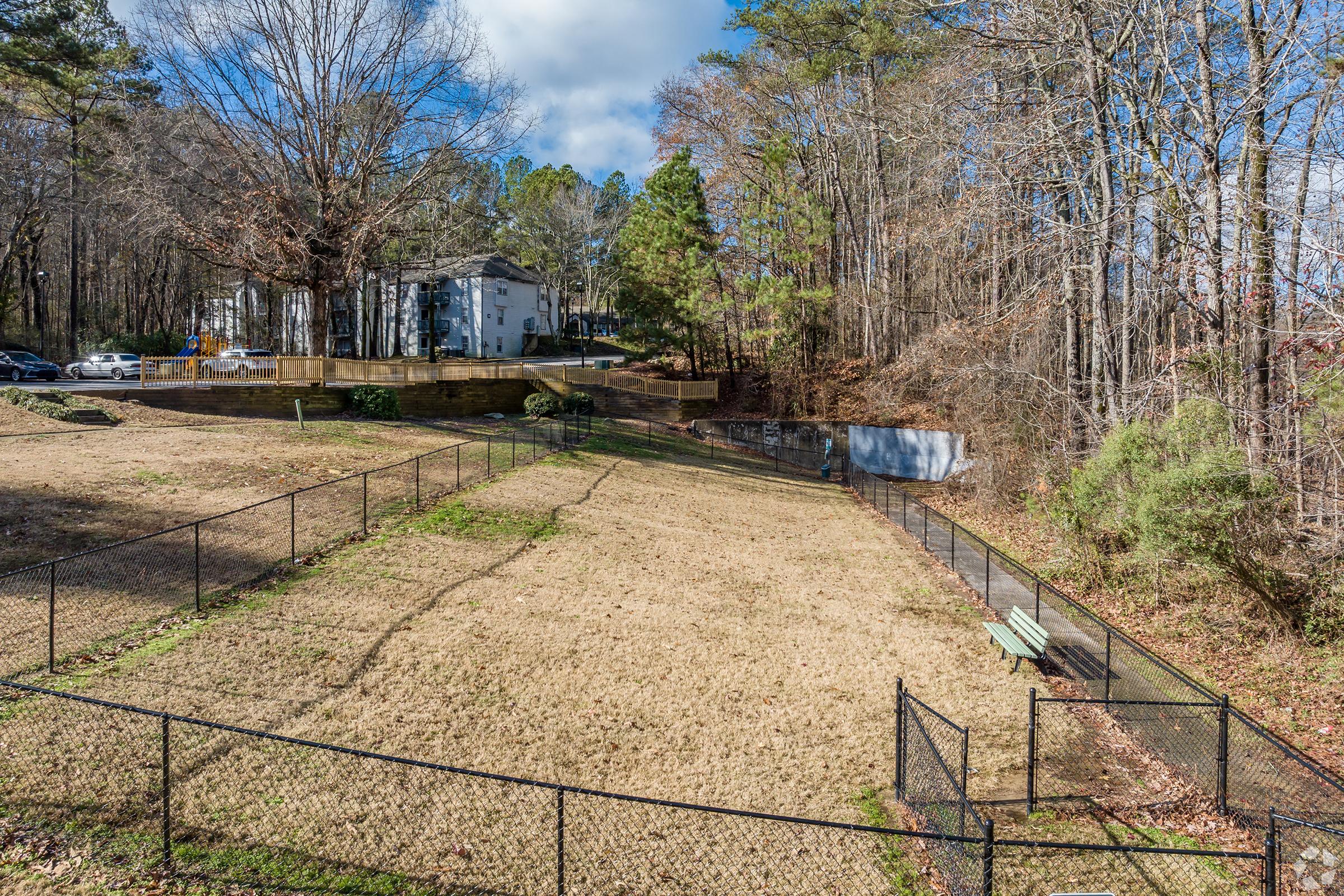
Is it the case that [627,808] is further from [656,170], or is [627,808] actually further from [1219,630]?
[656,170]

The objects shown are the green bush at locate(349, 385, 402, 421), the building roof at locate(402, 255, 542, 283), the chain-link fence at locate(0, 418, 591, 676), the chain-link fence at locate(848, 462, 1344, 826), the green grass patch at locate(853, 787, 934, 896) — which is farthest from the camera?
the building roof at locate(402, 255, 542, 283)

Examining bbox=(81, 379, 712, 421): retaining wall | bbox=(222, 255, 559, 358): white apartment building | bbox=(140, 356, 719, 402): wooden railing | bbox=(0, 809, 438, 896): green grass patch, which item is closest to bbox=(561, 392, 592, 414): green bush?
bbox=(81, 379, 712, 421): retaining wall

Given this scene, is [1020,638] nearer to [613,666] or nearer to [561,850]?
[613,666]

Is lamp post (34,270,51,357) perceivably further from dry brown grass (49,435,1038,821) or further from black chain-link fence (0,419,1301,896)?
black chain-link fence (0,419,1301,896)

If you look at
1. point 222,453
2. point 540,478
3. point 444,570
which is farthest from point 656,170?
point 444,570

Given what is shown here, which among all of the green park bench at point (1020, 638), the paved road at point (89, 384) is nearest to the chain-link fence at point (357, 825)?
the green park bench at point (1020, 638)

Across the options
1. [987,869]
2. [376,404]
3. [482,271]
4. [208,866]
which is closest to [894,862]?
[987,869]

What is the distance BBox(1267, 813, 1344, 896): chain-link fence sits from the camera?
6090 millimetres

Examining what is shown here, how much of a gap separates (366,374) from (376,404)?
3.37 meters

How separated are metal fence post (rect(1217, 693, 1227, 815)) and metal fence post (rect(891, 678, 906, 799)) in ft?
9.90

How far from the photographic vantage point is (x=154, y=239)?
41906mm

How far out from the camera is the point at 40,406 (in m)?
19.5

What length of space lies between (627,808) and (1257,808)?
6.16 m

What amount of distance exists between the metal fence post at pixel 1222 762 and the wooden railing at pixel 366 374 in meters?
26.0
